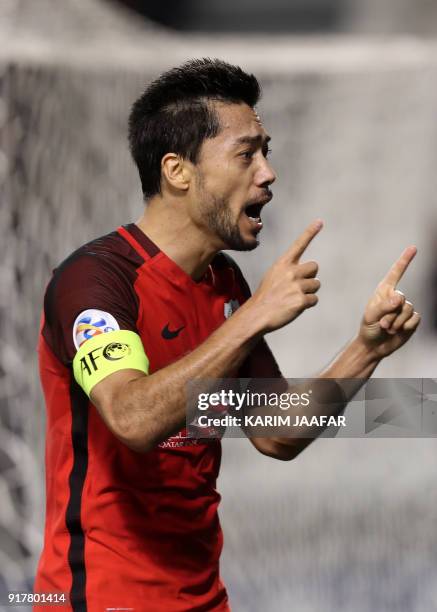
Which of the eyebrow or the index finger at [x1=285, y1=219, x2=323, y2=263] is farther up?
the eyebrow

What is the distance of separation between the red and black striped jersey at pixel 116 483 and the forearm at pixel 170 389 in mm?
139

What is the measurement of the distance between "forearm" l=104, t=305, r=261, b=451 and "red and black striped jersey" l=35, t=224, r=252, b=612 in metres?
0.14

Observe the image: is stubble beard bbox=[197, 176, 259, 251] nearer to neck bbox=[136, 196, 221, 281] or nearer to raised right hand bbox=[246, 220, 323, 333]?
neck bbox=[136, 196, 221, 281]

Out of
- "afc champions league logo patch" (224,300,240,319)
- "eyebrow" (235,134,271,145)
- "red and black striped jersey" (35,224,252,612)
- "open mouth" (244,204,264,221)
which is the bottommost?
"red and black striped jersey" (35,224,252,612)

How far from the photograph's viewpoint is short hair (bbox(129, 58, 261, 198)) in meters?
1.75

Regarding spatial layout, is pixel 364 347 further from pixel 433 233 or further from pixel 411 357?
pixel 433 233

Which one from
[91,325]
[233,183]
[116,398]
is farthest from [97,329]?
[233,183]

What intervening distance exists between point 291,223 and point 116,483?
3.25 meters

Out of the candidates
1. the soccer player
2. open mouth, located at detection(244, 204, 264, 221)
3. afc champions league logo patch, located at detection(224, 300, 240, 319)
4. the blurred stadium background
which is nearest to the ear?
the soccer player

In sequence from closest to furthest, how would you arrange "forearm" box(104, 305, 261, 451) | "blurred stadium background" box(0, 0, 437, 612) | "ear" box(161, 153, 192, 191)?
"forearm" box(104, 305, 261, 451) < "ear" box(161, 153, 192, 191) < "blurred stadium background" box(0, 0, 437, 612)

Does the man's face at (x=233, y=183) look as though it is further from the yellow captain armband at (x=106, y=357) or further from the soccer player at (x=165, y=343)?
the yellow captain armband at (x=106, y=357)

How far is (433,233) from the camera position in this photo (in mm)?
4867

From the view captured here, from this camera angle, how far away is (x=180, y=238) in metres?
1.74

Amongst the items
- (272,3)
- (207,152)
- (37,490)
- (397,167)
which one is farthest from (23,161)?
(272,3)
